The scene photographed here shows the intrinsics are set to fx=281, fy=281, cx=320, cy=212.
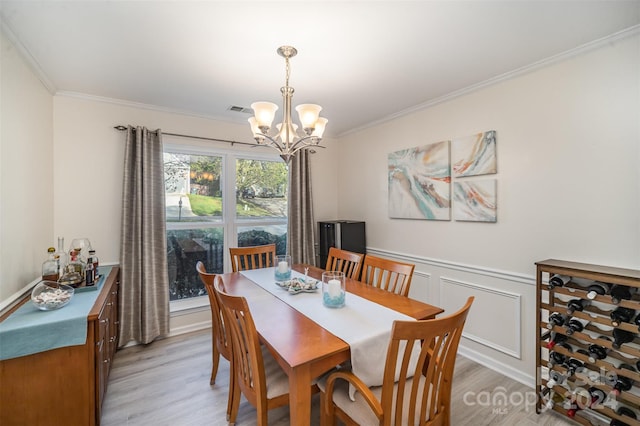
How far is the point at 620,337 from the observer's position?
1676mm

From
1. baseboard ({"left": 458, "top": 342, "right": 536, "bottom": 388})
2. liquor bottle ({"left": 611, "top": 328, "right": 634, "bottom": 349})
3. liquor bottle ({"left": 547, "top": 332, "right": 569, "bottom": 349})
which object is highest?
liquor bottle ({"left": 611, "top": 328, "right": 634, "bottom": 349})

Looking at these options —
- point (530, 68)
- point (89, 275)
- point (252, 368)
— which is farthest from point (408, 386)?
point (530, 68)

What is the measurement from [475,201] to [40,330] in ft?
10.6

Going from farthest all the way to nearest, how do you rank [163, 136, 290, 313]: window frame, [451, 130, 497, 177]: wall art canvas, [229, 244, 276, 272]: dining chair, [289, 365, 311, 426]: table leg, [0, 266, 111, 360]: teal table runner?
[163, 136, 290, 313]: window frame, [229, 244, 276, 272]: dining chair, [451, 130, 497, 177]: wall art canvas, [0, 266, 111, 360]: teal table runner, [289, 365, 311, 426]: table leg

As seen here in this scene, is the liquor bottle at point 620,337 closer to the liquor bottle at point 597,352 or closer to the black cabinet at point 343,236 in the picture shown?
the liquor bottle at point 597,352

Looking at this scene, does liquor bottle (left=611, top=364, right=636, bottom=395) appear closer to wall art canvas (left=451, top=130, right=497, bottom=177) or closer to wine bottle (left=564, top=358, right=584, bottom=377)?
wine bottle (left=564, top=358, right=584, bottom=377)

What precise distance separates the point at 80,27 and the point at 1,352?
1.87 meters

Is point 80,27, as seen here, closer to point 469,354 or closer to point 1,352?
point 1,352

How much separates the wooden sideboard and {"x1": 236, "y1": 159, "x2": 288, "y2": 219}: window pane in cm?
210

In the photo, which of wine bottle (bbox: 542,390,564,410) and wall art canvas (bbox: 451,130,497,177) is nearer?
wine bottle (bbox: 542,390,564,410)

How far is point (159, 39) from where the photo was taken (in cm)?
181

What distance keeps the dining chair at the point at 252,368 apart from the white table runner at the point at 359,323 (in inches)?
14.3

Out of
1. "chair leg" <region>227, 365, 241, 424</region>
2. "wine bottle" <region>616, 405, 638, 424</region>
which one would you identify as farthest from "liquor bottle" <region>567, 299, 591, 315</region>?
"chair leg" <region>227, 365, 241, 424</region>

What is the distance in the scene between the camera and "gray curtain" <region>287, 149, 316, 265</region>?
3.80 m
